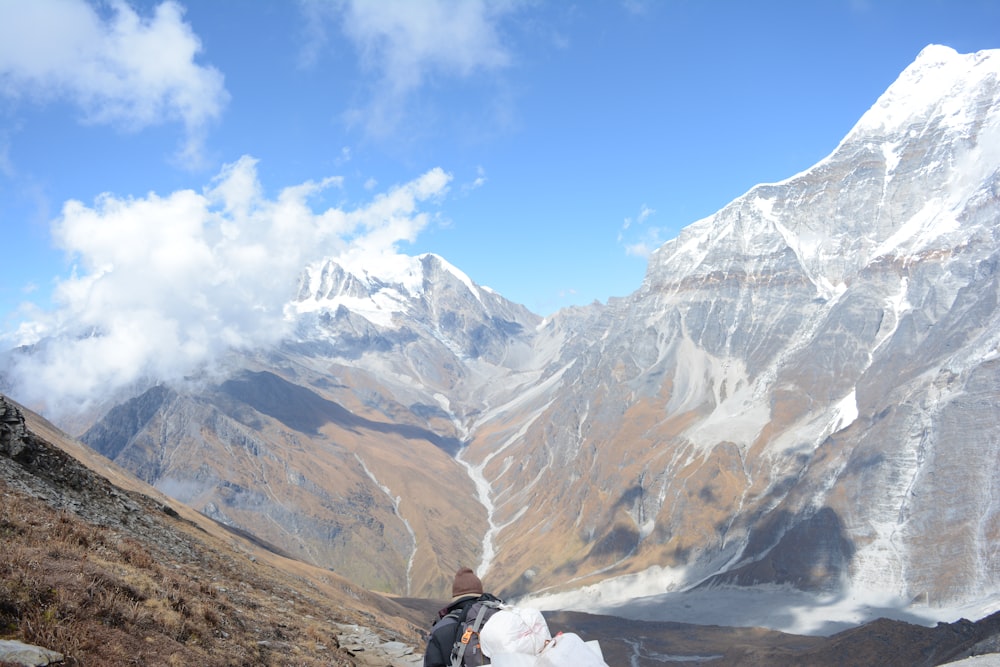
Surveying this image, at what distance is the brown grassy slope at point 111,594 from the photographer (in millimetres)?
9727

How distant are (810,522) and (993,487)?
1396 inches

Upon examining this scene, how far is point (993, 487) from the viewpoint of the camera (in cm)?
11412

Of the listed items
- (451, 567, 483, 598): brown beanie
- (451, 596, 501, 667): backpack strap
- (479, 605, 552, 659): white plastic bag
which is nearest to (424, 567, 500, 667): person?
(451, 567, 483, 598): brown beanie

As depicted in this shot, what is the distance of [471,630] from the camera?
307 inches

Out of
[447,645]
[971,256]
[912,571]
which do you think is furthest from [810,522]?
[447,645]

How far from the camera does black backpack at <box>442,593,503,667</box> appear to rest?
7648mm

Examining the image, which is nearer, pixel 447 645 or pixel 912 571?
pixel 447 645

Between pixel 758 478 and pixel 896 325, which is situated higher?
pixel 896 325

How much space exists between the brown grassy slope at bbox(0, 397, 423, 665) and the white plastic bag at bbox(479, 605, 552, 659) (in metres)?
5.95

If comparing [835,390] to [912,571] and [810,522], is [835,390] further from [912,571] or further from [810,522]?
[912,571]

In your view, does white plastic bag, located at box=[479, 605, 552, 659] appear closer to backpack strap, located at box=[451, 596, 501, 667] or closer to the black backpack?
the black backpack

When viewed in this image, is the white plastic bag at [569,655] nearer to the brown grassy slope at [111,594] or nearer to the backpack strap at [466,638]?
the backpack strap at [466,638]

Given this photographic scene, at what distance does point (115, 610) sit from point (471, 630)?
7025 millimetres

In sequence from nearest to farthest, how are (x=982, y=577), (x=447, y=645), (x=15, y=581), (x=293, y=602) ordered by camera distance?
(x=447, y=645) < (x=15, y=581) < (x=293, y=602) < (x=982, y=577)
